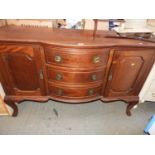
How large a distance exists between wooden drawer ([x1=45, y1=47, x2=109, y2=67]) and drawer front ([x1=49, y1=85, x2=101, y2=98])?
258 millimetres

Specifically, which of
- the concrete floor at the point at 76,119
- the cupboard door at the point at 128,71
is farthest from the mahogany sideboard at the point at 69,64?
the concrete floor at the point at 76,119

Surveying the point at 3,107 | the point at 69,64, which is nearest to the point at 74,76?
the point at 69,64

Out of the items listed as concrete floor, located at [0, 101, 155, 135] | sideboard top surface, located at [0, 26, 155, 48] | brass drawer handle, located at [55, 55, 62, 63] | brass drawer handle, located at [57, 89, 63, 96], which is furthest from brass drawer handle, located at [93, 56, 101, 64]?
concrete floor, located at [0, 101, 155, 135]

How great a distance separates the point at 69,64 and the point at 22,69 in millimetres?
406

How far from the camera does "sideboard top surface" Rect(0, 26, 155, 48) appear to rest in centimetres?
99

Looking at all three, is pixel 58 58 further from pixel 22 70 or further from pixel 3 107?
pixel 3 107

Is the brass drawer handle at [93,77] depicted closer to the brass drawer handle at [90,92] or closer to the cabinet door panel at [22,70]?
the brass drawer handle at [90,92]

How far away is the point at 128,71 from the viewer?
47.6 inches

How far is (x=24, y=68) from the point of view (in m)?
1.14

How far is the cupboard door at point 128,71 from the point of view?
3.63 ft

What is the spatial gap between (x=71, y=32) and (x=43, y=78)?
0.48 meters

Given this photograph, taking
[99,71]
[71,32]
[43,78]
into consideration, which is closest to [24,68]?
[43,78]

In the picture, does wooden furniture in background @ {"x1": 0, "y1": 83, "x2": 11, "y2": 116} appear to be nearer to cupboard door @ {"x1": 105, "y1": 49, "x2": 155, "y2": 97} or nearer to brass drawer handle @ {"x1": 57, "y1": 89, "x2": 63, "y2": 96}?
brass drawer handle @ {"x1": 57, "y1": 89, "x2": 63, "y2": 96}
